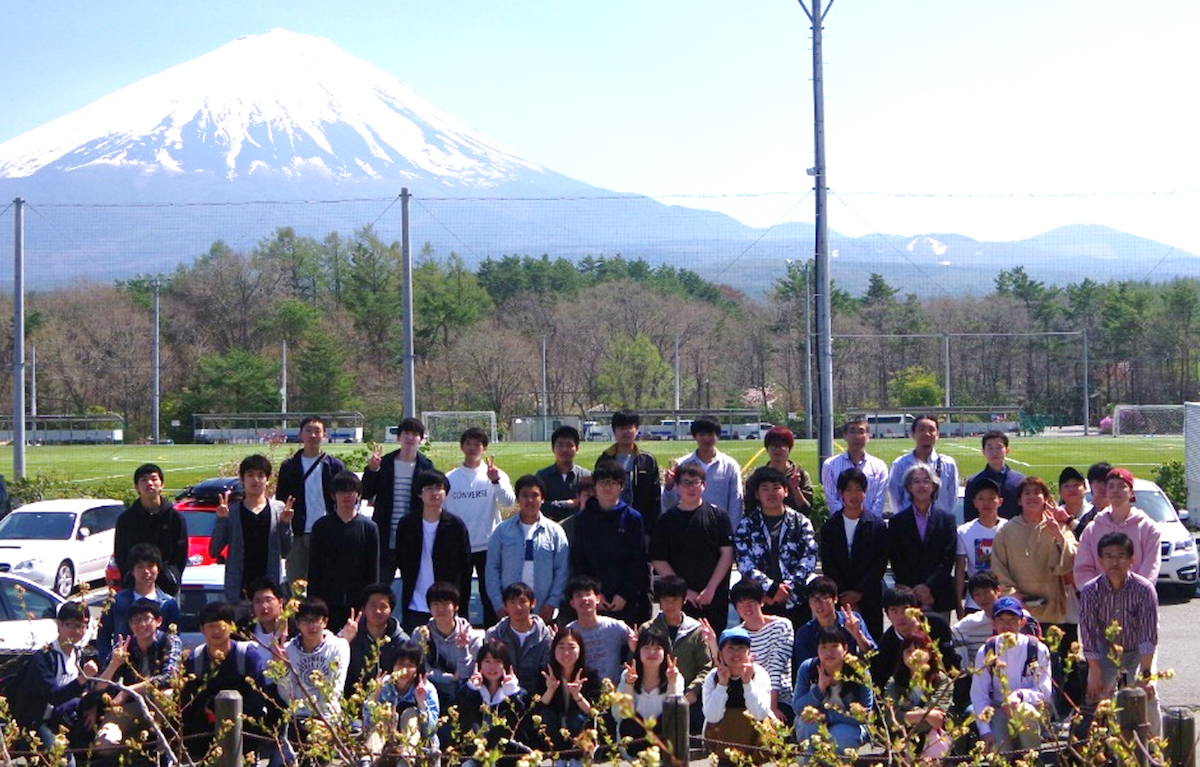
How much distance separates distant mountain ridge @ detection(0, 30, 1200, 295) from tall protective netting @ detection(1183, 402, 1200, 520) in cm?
641

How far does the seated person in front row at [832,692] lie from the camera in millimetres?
7219

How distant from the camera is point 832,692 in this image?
7.24 meters

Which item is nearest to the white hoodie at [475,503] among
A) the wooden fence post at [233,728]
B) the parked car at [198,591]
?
the parked car at [198,591]

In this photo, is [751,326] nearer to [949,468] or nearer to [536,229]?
[536,229]

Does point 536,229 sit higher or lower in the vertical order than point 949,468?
higher

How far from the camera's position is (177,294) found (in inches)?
3130

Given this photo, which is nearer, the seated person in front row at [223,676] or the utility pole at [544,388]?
the seated person in front row at [223,676]

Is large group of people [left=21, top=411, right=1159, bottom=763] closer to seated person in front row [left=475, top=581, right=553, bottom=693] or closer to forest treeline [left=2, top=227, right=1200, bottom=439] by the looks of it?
seated person in front row [left=475, top=581, right=553, bottom=693]

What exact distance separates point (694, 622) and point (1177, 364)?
246 feet

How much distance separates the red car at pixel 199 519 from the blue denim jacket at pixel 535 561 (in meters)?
1.85

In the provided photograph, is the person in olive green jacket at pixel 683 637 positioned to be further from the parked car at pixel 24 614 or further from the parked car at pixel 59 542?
the parked car at pixel 59 542

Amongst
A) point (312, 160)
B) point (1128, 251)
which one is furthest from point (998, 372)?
point (312, 160)

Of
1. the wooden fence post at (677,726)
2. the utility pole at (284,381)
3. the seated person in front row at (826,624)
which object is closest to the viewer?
the wooden fence post at (677,726)

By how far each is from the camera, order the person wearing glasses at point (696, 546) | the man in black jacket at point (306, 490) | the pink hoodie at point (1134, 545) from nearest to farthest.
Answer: the pink hoodie at point (1134, 545) < the person wearing glasses at point (696, 546) < the man in black jacket at point (306, 490)
